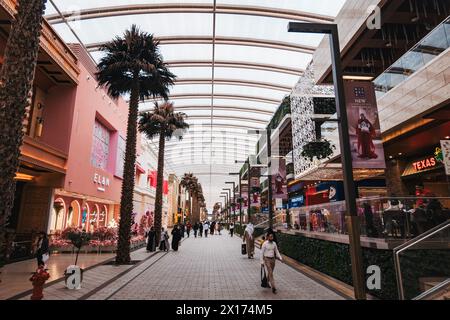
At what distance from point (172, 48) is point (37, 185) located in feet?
52.1

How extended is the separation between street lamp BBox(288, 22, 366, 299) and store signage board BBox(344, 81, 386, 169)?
115 centimetres

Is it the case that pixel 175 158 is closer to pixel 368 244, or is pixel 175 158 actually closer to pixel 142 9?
pixel 142 9

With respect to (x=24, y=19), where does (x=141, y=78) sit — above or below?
above

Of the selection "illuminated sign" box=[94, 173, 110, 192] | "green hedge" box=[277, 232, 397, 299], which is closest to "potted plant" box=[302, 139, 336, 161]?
"green hedge" box=[277, 232, 397, 299]

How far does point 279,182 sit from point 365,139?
31.5ft

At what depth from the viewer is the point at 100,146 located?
24.2m

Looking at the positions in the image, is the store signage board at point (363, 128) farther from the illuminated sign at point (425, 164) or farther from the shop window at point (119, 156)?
the shop window at point (119, 156)

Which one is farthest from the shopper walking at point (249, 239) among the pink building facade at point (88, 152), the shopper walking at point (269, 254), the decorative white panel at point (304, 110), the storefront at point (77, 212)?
the storefront at point (77, 212)

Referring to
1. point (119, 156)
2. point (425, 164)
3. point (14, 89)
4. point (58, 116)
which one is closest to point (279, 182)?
point (425, 164)

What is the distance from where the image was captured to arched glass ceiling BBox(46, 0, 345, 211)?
19328 mm

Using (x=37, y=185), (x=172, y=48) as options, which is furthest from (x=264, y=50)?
(x=37, y=185)

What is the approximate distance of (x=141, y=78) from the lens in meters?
15.8

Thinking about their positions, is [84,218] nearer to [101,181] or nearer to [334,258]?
[101,181]

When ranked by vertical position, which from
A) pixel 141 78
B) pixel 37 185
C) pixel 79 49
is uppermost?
pixel 79 49
